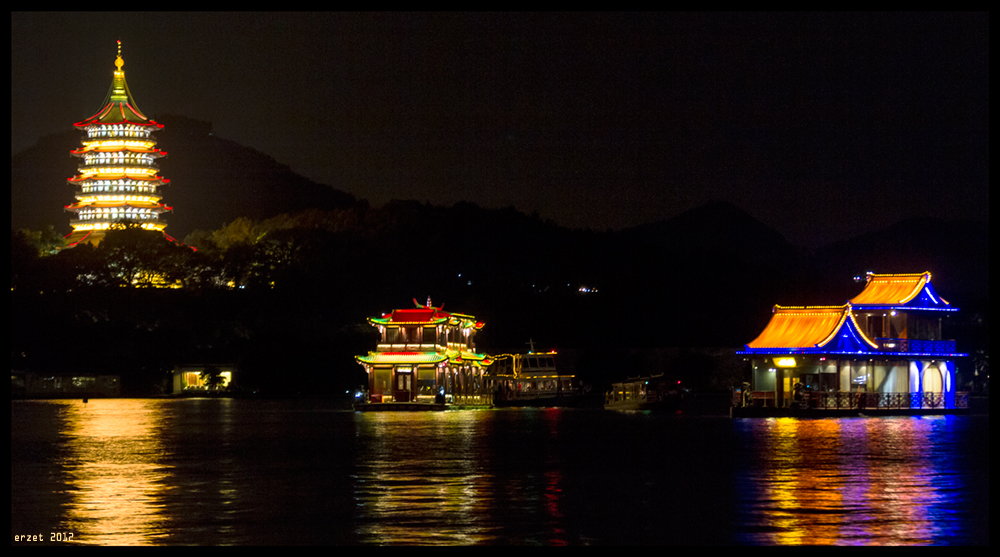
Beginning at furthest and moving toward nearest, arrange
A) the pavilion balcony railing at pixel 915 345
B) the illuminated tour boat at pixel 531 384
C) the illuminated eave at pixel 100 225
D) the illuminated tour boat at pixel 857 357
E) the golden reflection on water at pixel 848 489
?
the illuminated eave at pixel 100 225 → the illuminated tour boat at pixel 531 384 → the pavilion balcony railing at pixel 915 345 → the illuminated tour boat at pixel 857 357 → the golden reflection on water at pixel 848 489

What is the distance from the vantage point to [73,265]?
98562 mm

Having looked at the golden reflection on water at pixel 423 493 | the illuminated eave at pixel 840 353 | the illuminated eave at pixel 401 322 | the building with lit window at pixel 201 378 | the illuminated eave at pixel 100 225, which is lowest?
the golden reflection on water at pixel 423 493

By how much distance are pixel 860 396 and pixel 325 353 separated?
47.6 meters

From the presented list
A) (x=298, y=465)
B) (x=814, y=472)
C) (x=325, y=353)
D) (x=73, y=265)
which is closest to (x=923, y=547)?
(x=814, y=472)

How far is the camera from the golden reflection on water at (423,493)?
55.0 ft

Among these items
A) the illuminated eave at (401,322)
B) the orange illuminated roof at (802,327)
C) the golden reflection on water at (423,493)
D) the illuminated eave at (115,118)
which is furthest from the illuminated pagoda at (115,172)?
the golden reflection on water at (423,493)

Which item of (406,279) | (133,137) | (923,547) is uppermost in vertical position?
(133,137)

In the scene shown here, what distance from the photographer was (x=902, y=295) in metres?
51.9

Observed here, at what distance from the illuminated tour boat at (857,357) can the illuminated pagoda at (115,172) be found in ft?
266

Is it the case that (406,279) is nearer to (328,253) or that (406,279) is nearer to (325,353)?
(328,253)

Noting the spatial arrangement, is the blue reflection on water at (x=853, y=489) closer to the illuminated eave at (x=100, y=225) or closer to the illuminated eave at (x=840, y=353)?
the illuminated eave at (x=840, y=353)

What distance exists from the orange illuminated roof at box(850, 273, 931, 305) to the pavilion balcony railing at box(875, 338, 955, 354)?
1.61 metres

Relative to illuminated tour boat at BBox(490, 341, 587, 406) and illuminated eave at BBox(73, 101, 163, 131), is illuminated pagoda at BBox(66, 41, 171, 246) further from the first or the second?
illuminated tour boat at BBox(490, 341, 587, 406)

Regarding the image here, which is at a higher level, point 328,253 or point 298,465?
point 328,253
